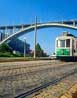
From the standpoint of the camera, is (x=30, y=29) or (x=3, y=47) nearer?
(x=3, y=47)

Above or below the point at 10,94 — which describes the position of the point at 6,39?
above

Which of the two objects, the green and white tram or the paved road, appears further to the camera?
the green and white tram

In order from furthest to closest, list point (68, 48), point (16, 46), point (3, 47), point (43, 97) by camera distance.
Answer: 1. point (16, 46)
2. point (3, 47)
3. point (68, 48)
4. point (43, 97)

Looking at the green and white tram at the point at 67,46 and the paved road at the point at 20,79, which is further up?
the green and white tram at the point at 67,46

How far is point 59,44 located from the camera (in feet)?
121

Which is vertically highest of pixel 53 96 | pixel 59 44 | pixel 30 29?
pixel 30 29

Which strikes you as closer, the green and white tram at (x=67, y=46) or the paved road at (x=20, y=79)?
the paved road at (x=20, y=79)

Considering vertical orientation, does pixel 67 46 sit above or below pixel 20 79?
above

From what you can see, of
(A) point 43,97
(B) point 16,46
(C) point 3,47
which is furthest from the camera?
(B) point 16,46

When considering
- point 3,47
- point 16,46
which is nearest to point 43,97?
point 3,47

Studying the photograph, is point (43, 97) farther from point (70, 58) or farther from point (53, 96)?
point (70, 58)

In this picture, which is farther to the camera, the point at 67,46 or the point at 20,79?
the point at 67,46

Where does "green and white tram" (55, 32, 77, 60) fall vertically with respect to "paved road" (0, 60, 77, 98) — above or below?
above

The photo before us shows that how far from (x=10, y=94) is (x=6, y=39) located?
276ft
